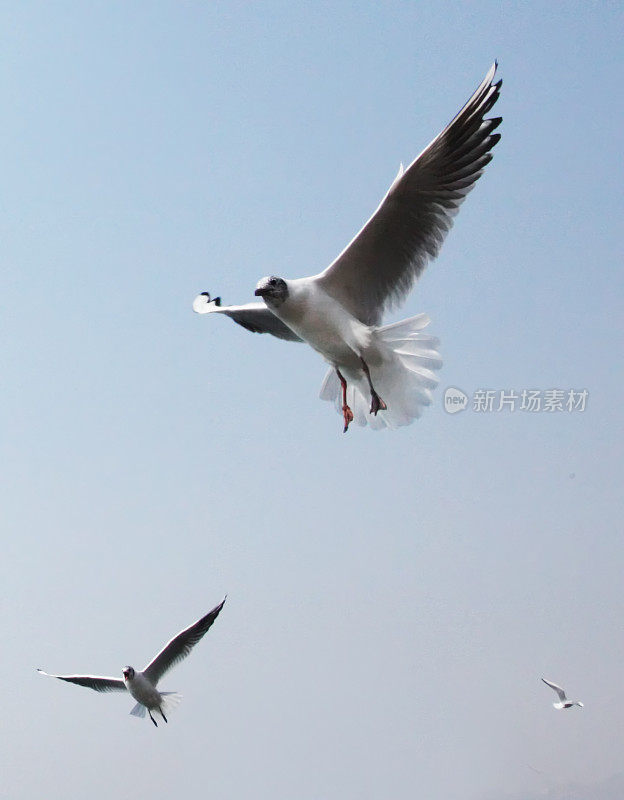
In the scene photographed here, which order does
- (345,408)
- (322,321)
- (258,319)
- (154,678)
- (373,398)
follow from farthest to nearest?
(154,678) < (258,319) < (345,408) < (373,398) < (322,321)

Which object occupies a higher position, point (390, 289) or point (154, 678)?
point (390, 289)

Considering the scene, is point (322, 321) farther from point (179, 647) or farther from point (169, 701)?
point (169, 701)

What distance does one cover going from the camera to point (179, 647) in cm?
729

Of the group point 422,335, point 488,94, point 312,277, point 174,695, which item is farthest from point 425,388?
point 174,695

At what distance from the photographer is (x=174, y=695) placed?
7715 mm

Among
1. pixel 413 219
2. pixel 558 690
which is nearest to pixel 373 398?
pixel 413 219

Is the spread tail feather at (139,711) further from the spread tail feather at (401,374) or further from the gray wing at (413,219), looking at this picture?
the gray wing at (413,219)

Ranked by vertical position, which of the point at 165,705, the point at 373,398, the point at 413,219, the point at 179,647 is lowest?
the point at 165,705

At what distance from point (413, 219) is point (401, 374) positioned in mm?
767

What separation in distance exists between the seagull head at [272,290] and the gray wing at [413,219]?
0.26m

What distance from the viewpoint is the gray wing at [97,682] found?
7.77 meters

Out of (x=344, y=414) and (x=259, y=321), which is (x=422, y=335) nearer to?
(x=344, y=414)

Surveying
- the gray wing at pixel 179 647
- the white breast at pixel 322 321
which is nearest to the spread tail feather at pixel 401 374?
the white breast at pixel 322 321

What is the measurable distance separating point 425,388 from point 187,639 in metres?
2.92
